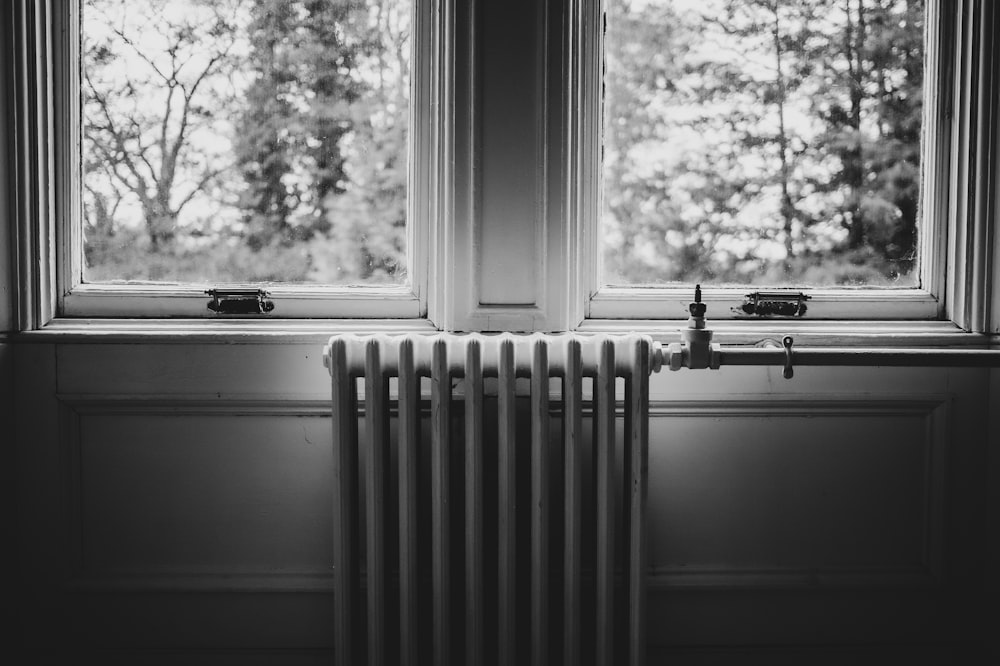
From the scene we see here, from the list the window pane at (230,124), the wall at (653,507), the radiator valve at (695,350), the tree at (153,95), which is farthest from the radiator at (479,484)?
the tree at (153,95)

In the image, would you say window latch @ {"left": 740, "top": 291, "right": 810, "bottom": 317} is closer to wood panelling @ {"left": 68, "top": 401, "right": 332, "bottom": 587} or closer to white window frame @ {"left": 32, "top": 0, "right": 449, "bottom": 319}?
white window frame @ {"left": 32, "top": 0, "right": 449, "bottom": 319}

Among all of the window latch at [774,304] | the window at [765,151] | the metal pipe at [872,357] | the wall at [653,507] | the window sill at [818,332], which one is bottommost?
the wall at [653,507]

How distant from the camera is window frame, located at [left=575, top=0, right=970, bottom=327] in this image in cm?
127

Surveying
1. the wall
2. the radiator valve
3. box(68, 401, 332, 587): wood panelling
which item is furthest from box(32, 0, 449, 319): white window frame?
the radiator valve

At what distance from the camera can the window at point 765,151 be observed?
1.29 m

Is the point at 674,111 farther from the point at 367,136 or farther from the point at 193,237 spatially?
the point at 193,237

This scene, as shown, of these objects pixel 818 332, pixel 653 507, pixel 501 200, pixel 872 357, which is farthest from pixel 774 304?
pixel 501 200

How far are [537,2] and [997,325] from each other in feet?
3.60

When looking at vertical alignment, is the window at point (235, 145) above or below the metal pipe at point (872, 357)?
above

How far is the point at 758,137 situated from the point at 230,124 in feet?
3.54

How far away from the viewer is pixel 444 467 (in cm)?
105

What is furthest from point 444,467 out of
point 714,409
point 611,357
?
point 714,409

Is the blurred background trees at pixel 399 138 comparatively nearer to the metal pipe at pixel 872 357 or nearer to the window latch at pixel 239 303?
the window latch at pixel 239 303

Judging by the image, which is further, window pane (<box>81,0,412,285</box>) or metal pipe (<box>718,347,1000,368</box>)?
window pane (<box>81,0,412,285</box>)
